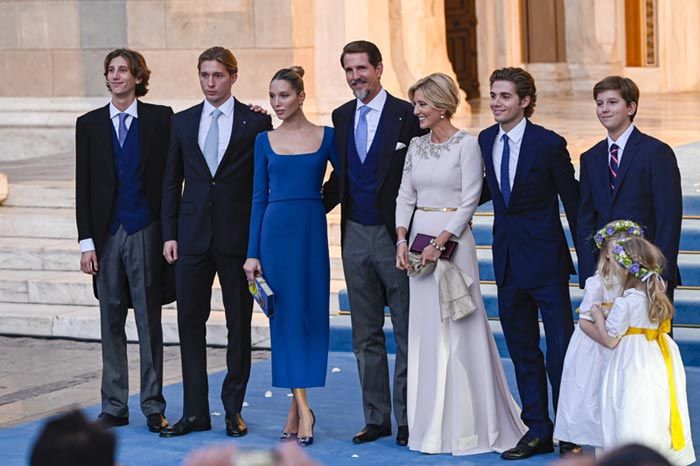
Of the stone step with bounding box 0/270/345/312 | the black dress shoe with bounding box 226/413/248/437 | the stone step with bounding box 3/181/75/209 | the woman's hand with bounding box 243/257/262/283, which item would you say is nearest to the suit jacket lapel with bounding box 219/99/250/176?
the woman's hand with bounding box 243/257/262/283

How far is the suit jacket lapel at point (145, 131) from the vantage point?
748cm

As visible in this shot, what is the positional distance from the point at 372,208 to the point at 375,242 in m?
0.16

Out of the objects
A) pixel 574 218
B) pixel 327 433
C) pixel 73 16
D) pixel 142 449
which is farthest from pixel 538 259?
pixel 73 16

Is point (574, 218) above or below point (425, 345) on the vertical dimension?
above

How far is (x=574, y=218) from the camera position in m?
6.59

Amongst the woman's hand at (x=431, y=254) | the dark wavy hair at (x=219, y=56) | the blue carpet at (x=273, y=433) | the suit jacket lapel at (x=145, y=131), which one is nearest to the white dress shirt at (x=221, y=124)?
the dark wavy hair at (x=219, y=56)

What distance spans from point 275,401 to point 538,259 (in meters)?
2.11

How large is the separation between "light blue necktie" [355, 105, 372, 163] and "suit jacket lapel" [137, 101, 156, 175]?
3.60 ft

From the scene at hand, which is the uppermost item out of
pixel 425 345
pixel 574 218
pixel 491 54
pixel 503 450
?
pixel 491 54

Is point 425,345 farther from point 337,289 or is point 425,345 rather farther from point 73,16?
point 73,16

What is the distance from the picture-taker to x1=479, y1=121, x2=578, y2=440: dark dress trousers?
21.7 feet

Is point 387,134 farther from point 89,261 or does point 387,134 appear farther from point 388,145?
point 89,261

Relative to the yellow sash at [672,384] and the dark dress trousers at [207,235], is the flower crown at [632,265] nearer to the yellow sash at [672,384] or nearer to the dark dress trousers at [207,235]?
the yellow sash at [672,384]

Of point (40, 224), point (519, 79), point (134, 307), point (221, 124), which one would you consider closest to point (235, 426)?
point (134, 307)
